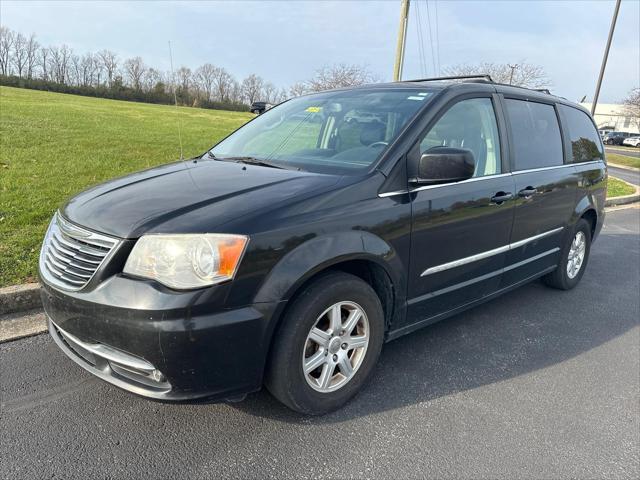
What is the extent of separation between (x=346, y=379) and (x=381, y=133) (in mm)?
1507

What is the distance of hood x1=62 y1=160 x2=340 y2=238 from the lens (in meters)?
2.17

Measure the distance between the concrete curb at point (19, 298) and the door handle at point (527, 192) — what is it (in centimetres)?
367

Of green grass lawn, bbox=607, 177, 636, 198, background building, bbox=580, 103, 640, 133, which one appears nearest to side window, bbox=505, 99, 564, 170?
green grass lawn, bbox=607, 177, 636, 198

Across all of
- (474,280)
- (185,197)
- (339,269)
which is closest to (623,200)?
(474,280)

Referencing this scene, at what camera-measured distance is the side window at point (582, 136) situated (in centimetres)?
454

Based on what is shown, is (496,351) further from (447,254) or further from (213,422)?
(213,422)

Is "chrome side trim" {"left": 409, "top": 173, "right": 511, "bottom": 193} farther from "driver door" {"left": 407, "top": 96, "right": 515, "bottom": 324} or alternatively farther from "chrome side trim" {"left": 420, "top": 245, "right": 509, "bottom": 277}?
"chrome side trim" {"left": 420, "top": 245, "right": 509, "bottom": 277}

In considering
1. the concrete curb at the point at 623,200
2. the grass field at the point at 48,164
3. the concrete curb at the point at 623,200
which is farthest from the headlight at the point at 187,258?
the concrete curb at the point at 623,200

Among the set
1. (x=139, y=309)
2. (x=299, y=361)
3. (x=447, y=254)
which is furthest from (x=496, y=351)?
(x=139, y=309)

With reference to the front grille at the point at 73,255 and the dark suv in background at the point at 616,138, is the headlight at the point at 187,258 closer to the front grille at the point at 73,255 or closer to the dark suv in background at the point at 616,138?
the front grille at the point at 73,255

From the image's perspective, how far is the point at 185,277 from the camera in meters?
2.05

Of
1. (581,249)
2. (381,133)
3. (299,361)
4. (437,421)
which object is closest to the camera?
(299,361)

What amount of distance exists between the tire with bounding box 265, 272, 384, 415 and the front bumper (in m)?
0.12

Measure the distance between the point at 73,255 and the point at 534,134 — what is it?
3.52 metres
